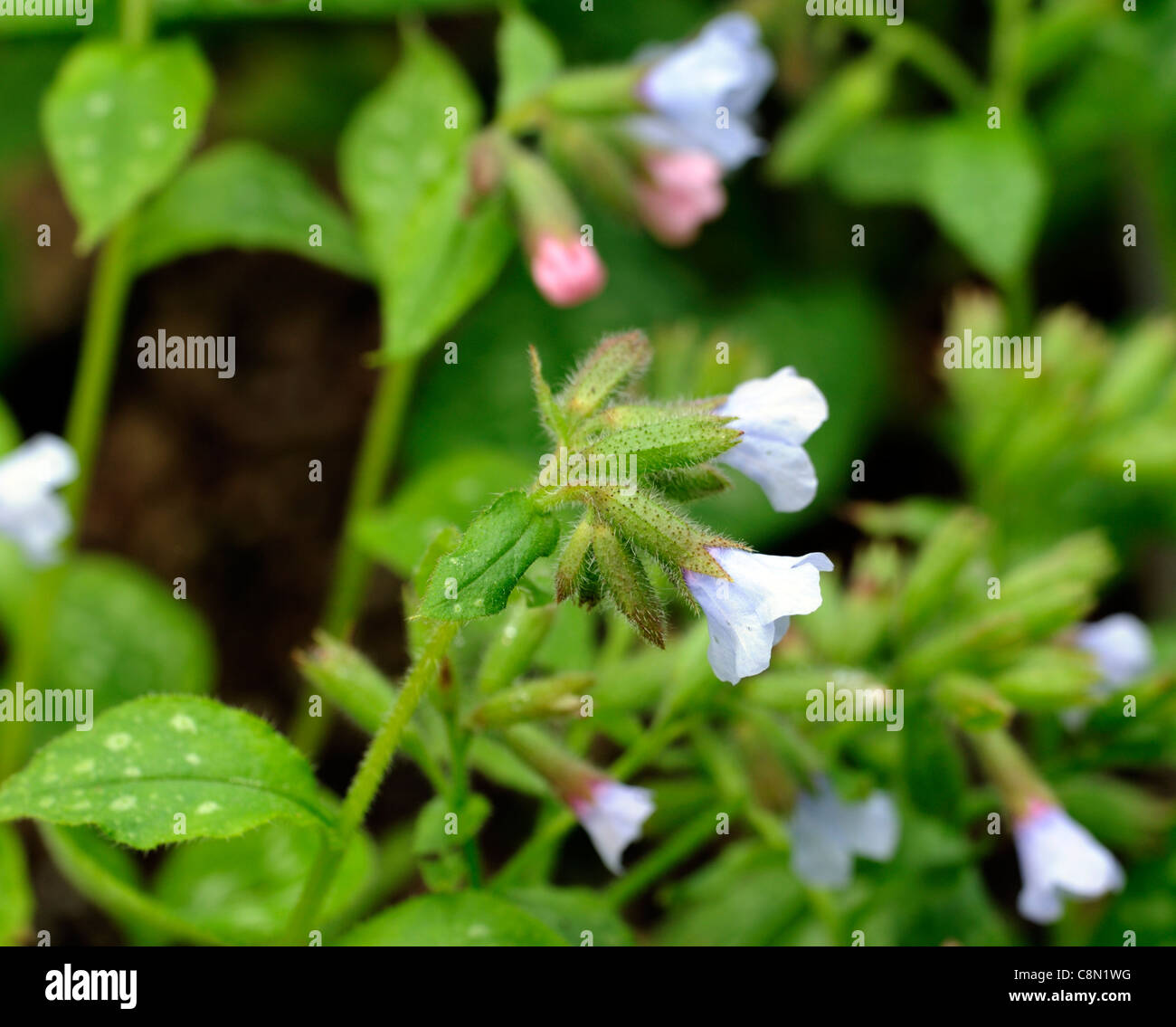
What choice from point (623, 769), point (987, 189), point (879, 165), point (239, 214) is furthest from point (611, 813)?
point (879, 165)

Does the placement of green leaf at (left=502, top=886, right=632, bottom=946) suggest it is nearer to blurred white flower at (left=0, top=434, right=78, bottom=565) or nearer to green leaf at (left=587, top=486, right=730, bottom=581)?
green leaf at (left=587, top=486, right=730, bottom=581)

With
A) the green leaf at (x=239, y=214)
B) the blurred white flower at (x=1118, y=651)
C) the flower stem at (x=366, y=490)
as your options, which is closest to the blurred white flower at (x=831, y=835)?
the blurred white flower at (x=1118, y=651)

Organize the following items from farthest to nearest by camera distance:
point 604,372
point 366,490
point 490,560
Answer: point 366,490 < point 604,372 < point 490,560

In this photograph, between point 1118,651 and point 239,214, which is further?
point 239,214

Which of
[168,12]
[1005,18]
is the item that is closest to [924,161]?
[1005,18]

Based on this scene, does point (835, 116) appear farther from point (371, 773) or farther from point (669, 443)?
point (371, 773)
